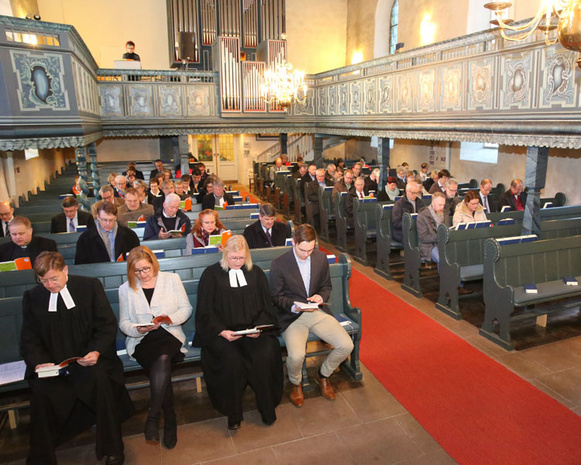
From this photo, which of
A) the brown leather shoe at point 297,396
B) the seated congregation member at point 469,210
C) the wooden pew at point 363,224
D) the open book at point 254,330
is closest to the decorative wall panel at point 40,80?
the open book at point 254,330

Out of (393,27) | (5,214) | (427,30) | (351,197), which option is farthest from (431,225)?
(393,27)

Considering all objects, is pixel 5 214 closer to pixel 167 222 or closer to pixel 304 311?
pixel 167 222

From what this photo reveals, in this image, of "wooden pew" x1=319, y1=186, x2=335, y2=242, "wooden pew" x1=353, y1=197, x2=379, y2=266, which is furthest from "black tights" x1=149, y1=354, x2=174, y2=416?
"wooden pew" x1=319, y1=186, x2=335, y2=242

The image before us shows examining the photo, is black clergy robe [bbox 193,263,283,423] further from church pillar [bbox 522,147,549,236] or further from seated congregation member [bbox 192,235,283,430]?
church pillar [bbox 522,147,549,236]

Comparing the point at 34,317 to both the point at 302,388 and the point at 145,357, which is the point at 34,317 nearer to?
the point at 145,357

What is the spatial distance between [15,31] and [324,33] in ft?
53.5

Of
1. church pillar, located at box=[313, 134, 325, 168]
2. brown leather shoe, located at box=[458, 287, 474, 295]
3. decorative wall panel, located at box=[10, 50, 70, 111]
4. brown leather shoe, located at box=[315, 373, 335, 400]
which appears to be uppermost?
decorative wall panel, located at box=[10, 50, 70, 111]

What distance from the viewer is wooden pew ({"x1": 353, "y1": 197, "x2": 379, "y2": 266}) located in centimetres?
885

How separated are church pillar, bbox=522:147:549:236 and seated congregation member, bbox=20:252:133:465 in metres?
6.54

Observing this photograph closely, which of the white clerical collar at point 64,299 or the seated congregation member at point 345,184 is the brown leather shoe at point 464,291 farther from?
the white clerical collar at point 64,299

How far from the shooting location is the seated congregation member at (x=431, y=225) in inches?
275

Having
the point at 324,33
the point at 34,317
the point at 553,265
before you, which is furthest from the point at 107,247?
the point at 324,33

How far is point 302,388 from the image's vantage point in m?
4.68

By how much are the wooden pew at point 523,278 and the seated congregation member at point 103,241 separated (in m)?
4.50
